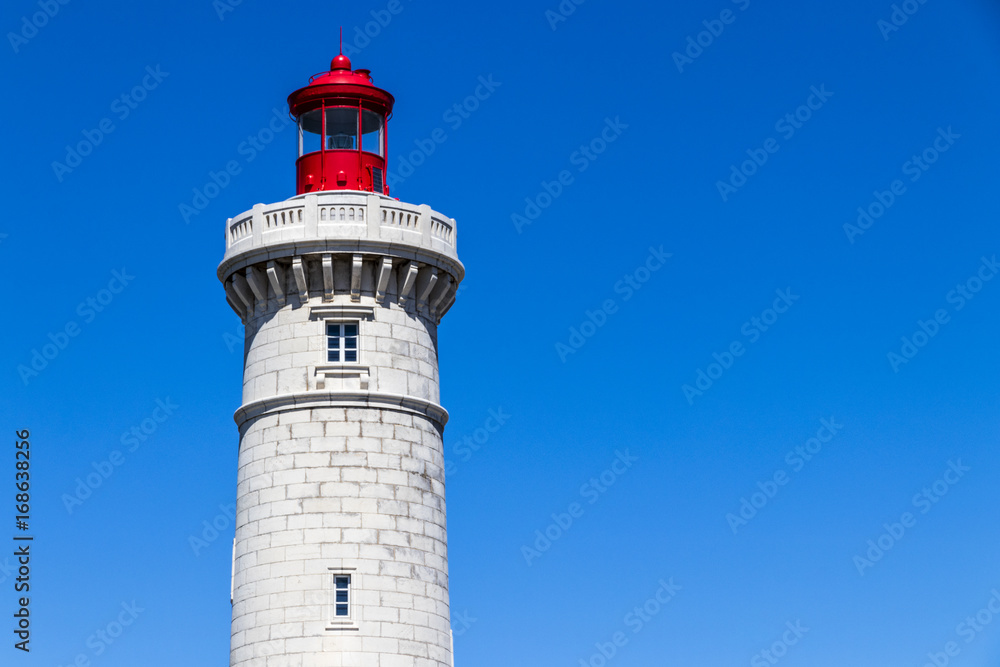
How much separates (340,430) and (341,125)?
7.48m

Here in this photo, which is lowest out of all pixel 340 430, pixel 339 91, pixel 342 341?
pixel 340 430

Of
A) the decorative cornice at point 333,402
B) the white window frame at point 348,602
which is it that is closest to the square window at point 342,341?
the decorative cornice at point 333,402

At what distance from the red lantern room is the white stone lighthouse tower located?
0.15m

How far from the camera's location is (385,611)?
123 feet

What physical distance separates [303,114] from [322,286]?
451 centimetres

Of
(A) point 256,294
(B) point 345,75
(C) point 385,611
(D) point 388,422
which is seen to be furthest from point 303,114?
(C) point 385,611

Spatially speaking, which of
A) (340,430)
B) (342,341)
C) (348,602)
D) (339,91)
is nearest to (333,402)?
(340,430)

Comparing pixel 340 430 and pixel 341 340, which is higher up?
pixel 341 340

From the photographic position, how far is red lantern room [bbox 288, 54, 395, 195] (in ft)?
134

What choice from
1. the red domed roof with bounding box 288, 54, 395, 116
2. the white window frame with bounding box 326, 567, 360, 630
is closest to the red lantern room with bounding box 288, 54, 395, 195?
the red domed roof with bounding box 288, 54, 395, 116

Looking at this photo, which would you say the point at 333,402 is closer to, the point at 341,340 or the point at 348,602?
the point at 341,340

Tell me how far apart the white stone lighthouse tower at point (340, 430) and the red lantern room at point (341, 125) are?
0.51ft

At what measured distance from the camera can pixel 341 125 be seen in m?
41.6

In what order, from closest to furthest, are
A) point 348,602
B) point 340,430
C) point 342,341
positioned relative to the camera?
point 348,602 → point 340,430 → point 342,341
